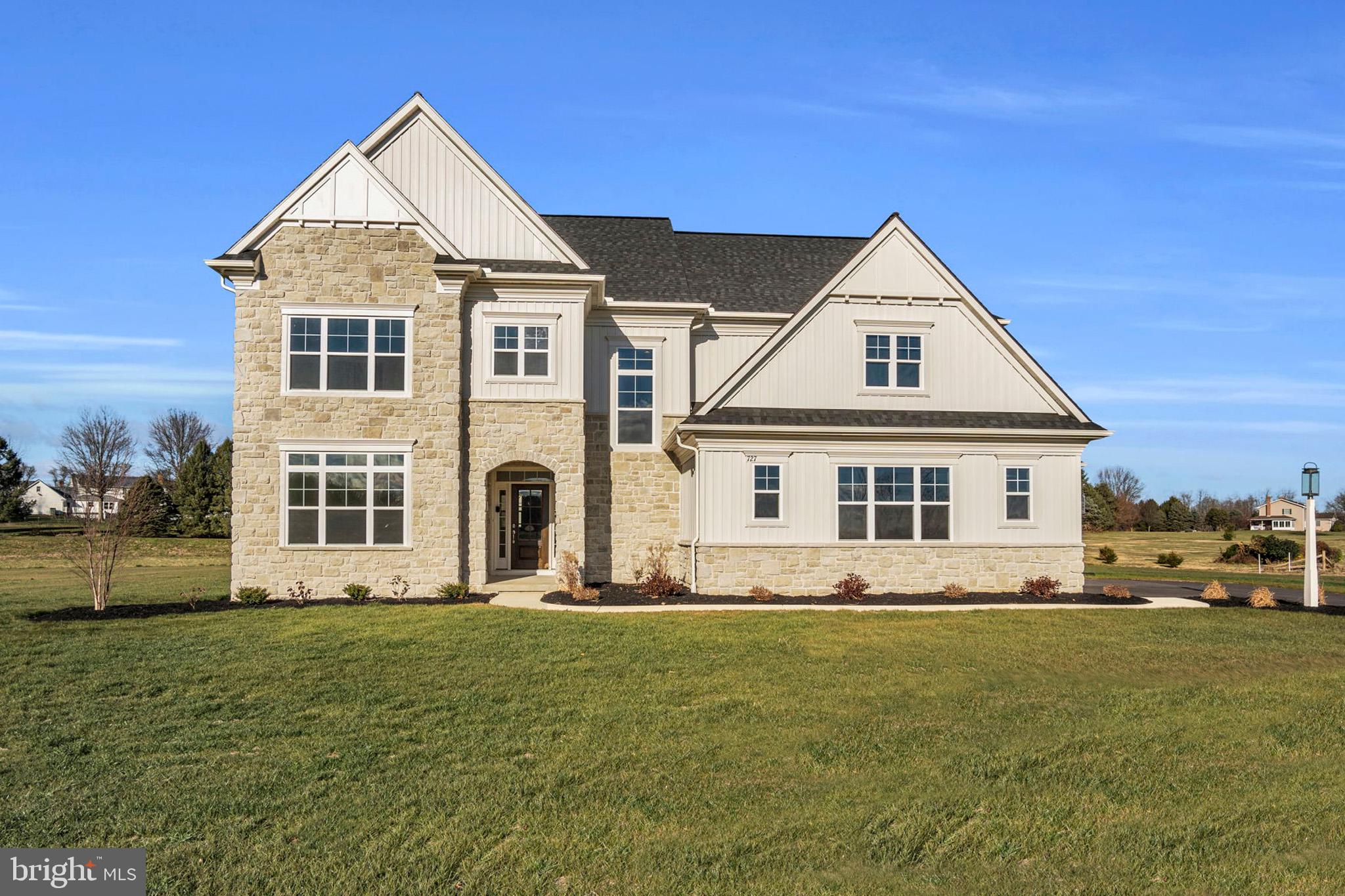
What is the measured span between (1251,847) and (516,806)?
5150 millimetres

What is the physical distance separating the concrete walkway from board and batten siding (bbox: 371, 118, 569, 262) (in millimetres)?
7684

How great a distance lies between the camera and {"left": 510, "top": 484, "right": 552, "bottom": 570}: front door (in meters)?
25.3

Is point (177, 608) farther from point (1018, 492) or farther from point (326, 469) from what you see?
point (1018, 492)

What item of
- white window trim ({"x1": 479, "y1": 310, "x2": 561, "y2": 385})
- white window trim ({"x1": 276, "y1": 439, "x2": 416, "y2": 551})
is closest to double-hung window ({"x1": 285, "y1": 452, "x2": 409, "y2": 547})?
white window trim ({"x1": 276, "y1": 439, "x2": 416, "y2": 551})

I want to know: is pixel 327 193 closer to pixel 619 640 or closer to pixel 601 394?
pixel 601 394

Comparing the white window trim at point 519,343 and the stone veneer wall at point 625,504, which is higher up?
the white window trim at point 519,343

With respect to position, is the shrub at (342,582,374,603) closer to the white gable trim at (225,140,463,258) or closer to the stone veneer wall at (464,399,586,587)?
the stone veneer wall at (464,399,586,587)

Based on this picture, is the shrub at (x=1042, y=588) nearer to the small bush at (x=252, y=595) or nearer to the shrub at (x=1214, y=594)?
the shrub at (x=1214, y=594)

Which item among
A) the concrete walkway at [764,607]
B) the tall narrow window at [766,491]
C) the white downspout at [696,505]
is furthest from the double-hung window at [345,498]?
the tall narrow window at [766,491]

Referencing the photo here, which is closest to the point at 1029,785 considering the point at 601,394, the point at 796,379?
the point at 796,379

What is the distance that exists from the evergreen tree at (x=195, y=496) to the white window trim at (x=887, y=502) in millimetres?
39501

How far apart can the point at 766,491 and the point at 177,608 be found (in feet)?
39.1

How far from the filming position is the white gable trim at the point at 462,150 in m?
22.8

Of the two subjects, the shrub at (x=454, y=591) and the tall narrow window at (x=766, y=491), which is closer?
the shrub at (x=454, y=591)
